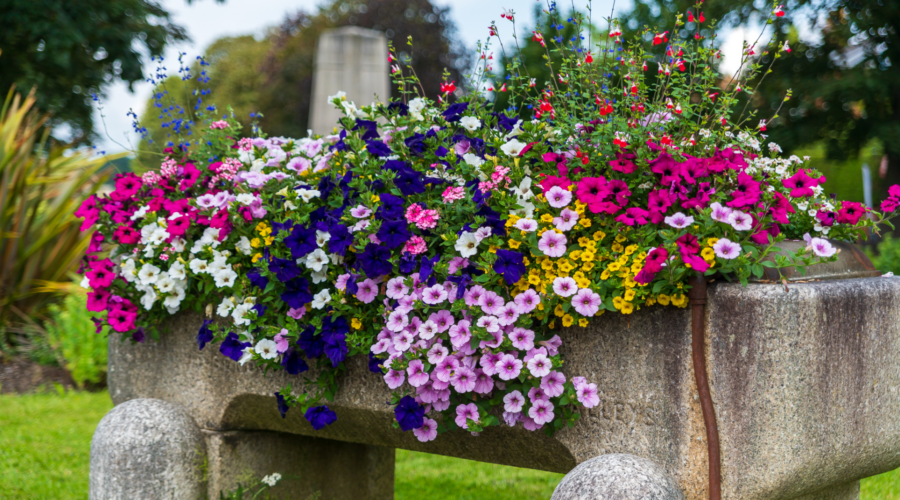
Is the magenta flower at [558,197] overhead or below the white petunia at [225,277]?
overhead

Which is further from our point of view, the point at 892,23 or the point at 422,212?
the point at 892,23

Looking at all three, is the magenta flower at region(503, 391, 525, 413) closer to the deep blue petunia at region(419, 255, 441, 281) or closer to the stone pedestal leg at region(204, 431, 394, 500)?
the deep blue petunia at region(419, 255, 441, 281)

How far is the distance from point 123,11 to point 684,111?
1143 centimetres

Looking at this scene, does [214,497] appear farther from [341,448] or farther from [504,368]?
[504,368]

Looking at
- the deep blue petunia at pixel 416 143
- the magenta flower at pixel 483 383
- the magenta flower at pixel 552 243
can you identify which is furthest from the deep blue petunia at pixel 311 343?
the magenta flower at pixel 552 243

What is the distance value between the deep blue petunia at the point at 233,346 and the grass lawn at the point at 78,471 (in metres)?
1.84

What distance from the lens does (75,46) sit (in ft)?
35.8

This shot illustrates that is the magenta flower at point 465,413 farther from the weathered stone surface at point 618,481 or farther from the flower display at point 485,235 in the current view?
the weathered stone surface at point 618,481

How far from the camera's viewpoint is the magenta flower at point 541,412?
171cm

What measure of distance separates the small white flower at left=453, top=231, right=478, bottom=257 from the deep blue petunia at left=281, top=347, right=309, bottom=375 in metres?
0.63

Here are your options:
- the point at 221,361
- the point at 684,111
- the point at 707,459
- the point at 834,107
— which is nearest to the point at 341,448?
the point at 221,361

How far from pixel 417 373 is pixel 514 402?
0.25 metres

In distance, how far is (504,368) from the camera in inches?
66.7

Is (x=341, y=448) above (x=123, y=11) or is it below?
below
